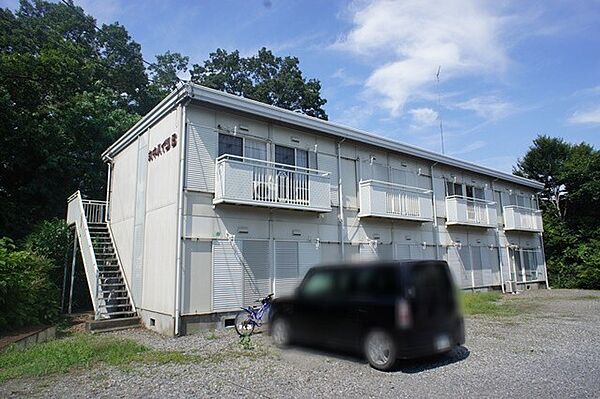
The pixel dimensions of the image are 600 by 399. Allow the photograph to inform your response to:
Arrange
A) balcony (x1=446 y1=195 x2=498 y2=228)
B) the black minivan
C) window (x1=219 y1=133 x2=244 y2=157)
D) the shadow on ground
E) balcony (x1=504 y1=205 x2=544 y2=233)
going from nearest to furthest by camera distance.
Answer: the black minivan < the shadow on ground < window (x1=219 y1=133 x2=244 y2=157) < balcony (x1=446 y1=195 x2=498 y2=228) < balcony (x1=504 y1=205 x2=544 y2=233)

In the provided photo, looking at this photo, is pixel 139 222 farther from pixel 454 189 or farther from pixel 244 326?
pixel 454 189

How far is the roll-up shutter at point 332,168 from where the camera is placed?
12406mm

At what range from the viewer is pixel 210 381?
5445 mm

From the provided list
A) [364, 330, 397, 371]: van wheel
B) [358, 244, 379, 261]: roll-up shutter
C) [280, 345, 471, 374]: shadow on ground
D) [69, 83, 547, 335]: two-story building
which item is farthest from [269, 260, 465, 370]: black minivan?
[358, 244, 379, 261]: roll-up shutter

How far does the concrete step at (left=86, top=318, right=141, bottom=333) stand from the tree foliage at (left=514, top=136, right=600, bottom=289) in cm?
2153

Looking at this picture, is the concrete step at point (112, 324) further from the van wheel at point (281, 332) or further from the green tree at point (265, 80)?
the green tree at point (265, 80)

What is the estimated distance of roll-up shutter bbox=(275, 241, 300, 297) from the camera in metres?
10.6

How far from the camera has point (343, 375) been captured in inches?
218

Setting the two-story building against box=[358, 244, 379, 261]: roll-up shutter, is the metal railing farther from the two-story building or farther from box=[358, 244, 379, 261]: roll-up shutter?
box=[358, 244, 379, 261]: roll-up shutter

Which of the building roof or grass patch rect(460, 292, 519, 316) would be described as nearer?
the building roof

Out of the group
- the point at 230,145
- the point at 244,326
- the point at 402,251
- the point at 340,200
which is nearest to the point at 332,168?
the point at 340,200

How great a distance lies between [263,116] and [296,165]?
1782 mm

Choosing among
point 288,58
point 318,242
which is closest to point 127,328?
point 318,242

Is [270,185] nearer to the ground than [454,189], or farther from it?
nearer to the ground
